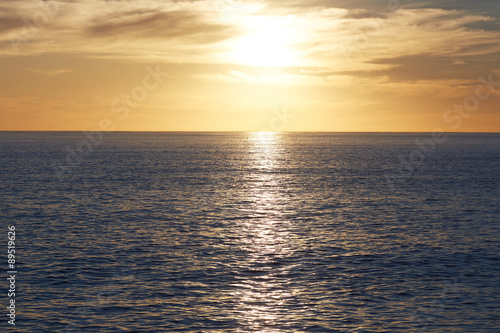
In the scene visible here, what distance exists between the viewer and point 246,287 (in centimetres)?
3419

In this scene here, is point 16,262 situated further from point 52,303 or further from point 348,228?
point 348,228

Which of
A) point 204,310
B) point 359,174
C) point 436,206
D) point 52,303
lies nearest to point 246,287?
point 204,310

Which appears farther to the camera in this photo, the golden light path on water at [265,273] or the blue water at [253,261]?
the blue water at [253,261]

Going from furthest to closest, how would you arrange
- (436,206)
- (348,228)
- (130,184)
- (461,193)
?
(130,184)
(461,193)
(436,206)
(348,228)

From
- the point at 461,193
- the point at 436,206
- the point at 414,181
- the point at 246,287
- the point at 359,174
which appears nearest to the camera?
the point at 246,287

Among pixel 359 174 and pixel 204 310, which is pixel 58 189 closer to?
pixel 204 310

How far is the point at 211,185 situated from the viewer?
99000mm

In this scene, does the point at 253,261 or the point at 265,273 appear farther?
the point at 253,261

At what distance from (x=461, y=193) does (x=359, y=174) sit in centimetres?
4130

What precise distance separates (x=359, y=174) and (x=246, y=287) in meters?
96.7

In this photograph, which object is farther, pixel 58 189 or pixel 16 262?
pixel 58 189

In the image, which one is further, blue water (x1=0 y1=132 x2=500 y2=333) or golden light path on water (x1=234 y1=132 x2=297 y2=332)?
blue water (x1=0 y1=132 x2=500 y2=333)

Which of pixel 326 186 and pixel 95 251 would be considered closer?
pixel 95 251

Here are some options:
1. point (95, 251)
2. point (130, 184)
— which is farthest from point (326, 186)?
point (95, 251)
